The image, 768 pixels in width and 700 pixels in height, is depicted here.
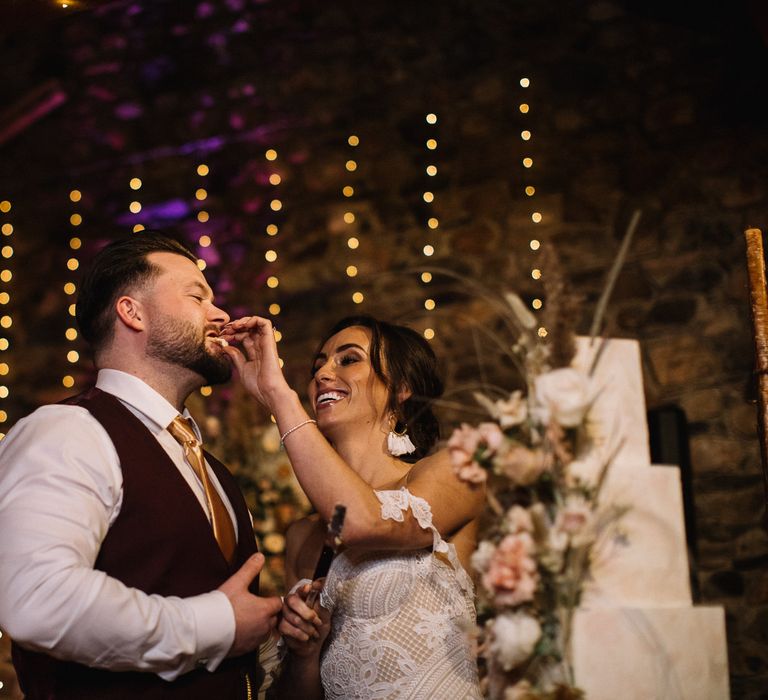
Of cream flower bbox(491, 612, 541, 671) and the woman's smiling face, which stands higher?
the woman's smiling face

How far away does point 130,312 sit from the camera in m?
2.37

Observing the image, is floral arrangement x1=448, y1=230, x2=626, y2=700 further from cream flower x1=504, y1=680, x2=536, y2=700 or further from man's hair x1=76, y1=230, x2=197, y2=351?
man's hair x1=76, y1=230, x2=197, y2=351

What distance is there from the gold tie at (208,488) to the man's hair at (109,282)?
0.33 meters

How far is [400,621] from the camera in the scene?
7.55ft

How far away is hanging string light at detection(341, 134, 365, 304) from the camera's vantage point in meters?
4.60

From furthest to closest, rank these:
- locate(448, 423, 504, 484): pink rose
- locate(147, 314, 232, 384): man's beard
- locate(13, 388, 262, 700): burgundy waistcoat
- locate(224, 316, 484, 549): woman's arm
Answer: locate(147, 314, 232, 384): man's beard, locate(224, 316, 484, 549): woman's arm, locate(13, 388, 262, 700): burgundy waistcoat, locate(448, 423, 504, 484): pink rose

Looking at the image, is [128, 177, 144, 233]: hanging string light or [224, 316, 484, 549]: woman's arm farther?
[128, 177, 144, 233]: hanging string light

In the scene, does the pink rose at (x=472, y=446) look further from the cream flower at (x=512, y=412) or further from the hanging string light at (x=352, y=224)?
the hanging string light at (x=352, y=224)

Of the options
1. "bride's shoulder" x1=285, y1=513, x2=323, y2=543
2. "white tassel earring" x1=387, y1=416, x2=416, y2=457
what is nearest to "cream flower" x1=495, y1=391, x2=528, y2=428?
"white tassel earring" x1=387, y1=416, x2=416, y2=457

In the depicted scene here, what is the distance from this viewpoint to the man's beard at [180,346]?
7.66ft

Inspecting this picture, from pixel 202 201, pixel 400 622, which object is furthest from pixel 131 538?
pixel 202 201

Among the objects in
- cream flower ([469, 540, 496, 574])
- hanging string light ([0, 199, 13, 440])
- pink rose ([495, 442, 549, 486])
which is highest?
hanging string light ([0, 199, 13, 440])

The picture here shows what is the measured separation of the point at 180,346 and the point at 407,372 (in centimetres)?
74

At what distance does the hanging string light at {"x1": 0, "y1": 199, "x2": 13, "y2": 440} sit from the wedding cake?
404 cm
